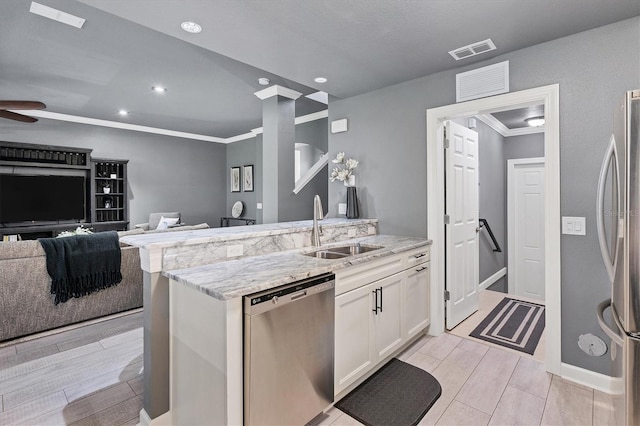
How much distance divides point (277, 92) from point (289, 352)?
3614 millimetres

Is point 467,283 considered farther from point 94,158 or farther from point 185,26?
point 94,158

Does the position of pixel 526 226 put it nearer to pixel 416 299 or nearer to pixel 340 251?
pixel 416 299

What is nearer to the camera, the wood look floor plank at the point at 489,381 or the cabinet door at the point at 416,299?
the wood look floor plank at the point at 489,381

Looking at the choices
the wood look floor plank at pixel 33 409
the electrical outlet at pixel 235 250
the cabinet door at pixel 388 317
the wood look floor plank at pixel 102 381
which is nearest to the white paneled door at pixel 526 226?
the cabinet door at pixel 388 317

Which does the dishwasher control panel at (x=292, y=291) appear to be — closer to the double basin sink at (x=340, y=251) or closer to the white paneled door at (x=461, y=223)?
the double basin sink at (x=340, y=251)

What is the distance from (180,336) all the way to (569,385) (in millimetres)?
2655

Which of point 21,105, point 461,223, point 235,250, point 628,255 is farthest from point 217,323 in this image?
point 21,105

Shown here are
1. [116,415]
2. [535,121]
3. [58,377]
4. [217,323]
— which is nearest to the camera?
[217,323]

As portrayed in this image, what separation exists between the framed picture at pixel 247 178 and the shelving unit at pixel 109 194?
2494 millimetres

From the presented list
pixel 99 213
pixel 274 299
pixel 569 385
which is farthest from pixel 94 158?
pixel 569 385

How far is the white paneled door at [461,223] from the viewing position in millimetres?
3136

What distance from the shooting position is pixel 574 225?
7.54 ft

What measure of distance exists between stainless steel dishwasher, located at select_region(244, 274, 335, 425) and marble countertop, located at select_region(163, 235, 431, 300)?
0.17ft

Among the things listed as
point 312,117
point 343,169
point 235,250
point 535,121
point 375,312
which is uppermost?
point 312,117
